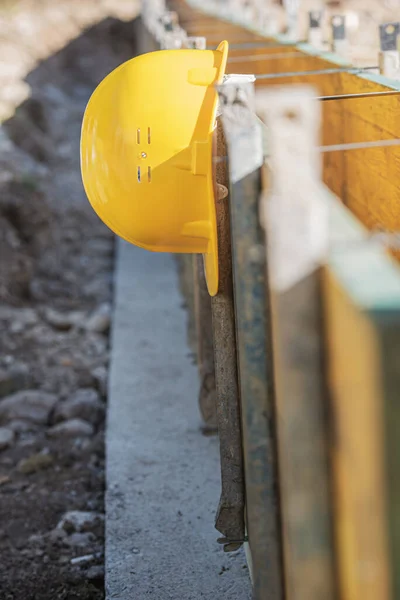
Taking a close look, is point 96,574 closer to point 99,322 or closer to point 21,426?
point 21,426

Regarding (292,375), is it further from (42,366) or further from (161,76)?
(42,366)

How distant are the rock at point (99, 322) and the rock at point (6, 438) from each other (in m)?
2.06

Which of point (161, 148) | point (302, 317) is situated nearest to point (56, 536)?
point (161, 148)

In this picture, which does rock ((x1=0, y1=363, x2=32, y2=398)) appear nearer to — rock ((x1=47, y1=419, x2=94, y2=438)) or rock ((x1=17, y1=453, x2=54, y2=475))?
rock ((x1=47, y1=419, x2=94, y2=438))

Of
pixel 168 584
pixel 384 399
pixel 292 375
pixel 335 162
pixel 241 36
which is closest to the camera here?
pixel 384 399

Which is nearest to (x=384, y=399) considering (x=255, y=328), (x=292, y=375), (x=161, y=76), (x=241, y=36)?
(x=292, y=375)

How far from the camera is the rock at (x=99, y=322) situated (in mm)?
7289

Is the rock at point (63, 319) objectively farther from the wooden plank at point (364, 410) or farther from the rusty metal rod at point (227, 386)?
the wooden plank at point (364, 410)

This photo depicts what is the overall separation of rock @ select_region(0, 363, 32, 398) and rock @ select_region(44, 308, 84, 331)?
1075 mm

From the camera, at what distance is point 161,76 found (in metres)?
3.14

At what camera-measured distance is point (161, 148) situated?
3072 mm

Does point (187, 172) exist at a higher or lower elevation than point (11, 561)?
higher

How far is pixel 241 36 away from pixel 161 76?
316 inches

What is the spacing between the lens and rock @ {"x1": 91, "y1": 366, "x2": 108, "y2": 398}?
5.99 m
